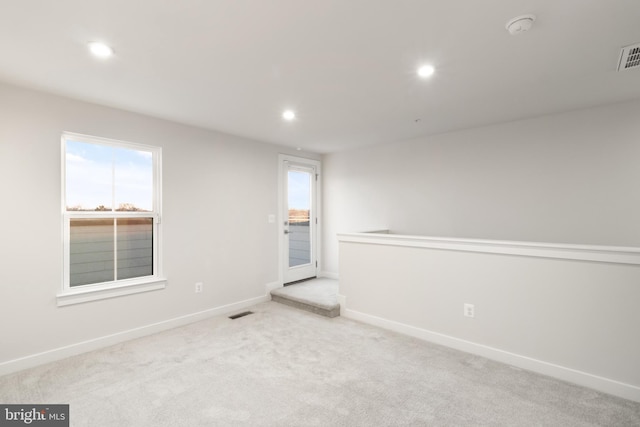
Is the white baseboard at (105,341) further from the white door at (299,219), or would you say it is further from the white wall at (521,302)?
the white wall at (521,302)

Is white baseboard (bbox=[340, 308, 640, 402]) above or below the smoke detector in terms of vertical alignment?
below

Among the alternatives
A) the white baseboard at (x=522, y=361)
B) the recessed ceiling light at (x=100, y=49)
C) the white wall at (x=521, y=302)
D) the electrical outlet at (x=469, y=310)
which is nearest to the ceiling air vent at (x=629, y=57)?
the white wall at (x=521, y=302)

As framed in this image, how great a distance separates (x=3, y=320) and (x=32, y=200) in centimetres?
106

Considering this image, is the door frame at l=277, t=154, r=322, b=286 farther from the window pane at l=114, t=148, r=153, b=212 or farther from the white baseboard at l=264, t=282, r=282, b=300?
the window pane at l=114, t=148, r=153, b=212

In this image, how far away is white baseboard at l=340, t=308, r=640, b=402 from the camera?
231 centimetres

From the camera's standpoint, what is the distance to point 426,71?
8.04ft

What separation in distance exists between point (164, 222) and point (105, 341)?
1366mm

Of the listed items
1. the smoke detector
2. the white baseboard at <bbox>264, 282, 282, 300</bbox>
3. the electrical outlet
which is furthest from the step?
the smoke detector

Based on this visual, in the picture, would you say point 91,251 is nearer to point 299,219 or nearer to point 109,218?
point 109,218

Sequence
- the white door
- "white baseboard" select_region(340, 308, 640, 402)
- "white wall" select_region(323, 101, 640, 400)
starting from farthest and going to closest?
the white door < "white wall" select_region(323, 101, 640, 400) < "white baseboard" select_region(340, 308, 640, 402)

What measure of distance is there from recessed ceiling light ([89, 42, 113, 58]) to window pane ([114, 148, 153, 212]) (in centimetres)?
144

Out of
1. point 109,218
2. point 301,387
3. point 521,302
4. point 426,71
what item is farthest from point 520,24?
point 109,218

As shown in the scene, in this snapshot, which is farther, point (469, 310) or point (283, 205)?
point (283, 205)

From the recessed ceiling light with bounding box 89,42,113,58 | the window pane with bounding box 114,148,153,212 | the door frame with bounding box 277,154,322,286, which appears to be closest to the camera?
the recessed ceiling light with bounding box 89,42,113,58
